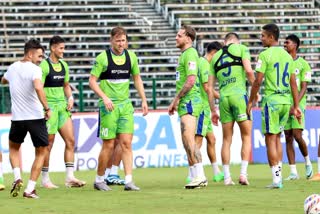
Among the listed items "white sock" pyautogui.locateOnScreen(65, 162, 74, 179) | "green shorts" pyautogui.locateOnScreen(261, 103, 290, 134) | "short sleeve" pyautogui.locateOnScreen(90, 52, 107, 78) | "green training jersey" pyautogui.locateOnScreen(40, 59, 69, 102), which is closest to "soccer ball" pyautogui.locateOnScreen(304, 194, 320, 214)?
"green shorts" pyautogui.locateOnScreen(261, 103, 290, 134)

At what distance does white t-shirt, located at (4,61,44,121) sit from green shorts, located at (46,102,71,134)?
2458 millimetres

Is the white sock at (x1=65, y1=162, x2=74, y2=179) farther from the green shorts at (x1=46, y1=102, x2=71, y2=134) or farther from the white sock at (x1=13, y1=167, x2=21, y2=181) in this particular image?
the white sock at (x1=13, y1=167, x2=21, y2=181)

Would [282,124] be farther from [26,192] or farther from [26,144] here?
[26,144]

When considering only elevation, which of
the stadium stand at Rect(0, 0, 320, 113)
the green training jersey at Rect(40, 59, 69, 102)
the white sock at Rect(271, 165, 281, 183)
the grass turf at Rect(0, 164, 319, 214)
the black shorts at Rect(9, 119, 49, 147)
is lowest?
the grass turf at Rect(0, 164, 319, 214)

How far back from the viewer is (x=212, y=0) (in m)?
36.3

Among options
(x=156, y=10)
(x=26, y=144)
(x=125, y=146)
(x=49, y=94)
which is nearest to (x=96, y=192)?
(x=125, y=146)

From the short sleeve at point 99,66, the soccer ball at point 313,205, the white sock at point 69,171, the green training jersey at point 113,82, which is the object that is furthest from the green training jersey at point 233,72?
the soccer ball at point 313,205

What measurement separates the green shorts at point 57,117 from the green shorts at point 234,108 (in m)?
2.52

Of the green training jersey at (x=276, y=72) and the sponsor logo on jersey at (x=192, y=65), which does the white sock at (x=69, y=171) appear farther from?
the green training jersey at (x=276, y=72)

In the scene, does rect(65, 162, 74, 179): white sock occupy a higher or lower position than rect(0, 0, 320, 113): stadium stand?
lower

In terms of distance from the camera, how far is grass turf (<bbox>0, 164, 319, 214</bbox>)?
1126 centimetres

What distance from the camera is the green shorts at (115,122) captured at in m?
14.6

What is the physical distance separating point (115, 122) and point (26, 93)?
5.07 feet

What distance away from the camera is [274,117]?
14375mm
